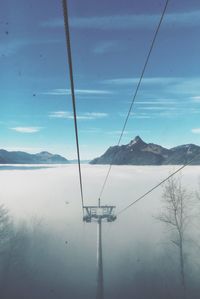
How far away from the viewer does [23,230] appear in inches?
1758

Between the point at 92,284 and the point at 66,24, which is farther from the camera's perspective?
the point at 92,284

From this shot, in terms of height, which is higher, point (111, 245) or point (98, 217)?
point (98, 217)

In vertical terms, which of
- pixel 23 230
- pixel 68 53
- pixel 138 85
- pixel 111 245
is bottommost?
pixel 111 245

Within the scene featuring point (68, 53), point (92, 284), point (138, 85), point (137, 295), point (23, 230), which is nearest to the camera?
point (68, 53)

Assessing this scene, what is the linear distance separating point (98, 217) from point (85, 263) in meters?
20.9

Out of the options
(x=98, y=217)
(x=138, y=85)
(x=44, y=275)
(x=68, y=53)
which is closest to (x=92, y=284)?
(x=44, y=275)

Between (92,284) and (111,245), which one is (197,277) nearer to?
(92,284)

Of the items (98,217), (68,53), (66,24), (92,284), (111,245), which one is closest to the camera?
(66,24)

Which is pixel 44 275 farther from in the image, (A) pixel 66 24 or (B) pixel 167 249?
(A) pixel 66 24

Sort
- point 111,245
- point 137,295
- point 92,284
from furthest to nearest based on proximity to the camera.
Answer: point 111,245 < point 92,284 < point 137,295

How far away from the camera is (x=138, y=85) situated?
6.38m

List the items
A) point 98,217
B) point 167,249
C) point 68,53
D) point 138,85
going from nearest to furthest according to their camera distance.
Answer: point 68,53 < point 138,85 < point 98,217 < point 167,249

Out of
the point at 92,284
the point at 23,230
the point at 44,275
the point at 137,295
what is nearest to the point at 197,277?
the point at 137,295

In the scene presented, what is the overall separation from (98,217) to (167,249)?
18.4 meters
